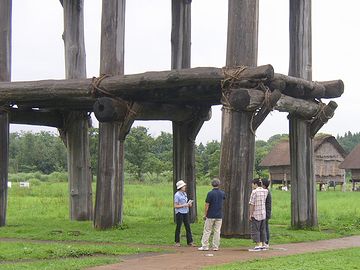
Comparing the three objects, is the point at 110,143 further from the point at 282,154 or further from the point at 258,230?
the point at 282,154

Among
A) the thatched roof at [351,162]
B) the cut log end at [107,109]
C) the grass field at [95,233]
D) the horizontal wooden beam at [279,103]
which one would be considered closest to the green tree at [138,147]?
the thatched roof at [351,162]

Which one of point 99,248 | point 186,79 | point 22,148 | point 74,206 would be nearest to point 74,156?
point 74,206

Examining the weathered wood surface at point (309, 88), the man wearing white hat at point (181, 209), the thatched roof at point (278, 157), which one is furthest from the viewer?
the thatched roof at point (278, 157)

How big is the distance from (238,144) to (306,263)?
13.8 ft

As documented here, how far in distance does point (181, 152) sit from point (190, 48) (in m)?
3.27

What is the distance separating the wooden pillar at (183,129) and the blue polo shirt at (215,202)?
264 inches

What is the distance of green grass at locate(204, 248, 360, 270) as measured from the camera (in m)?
11.4

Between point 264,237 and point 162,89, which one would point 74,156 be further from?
point 264,237

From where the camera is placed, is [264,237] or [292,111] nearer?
[264,237]

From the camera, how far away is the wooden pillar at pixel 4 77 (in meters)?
19.0

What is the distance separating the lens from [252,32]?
52.4ft

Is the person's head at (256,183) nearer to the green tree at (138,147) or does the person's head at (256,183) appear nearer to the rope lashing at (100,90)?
the rope lashing at (100,90)

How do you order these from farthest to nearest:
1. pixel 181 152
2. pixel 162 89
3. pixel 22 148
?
1. pixel 22 148
2. pixel 181 152
3. pixel 162 89

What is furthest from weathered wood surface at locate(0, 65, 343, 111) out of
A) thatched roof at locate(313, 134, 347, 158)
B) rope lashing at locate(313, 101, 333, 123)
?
thatched roof at locate(313, 134, 347, 158)
